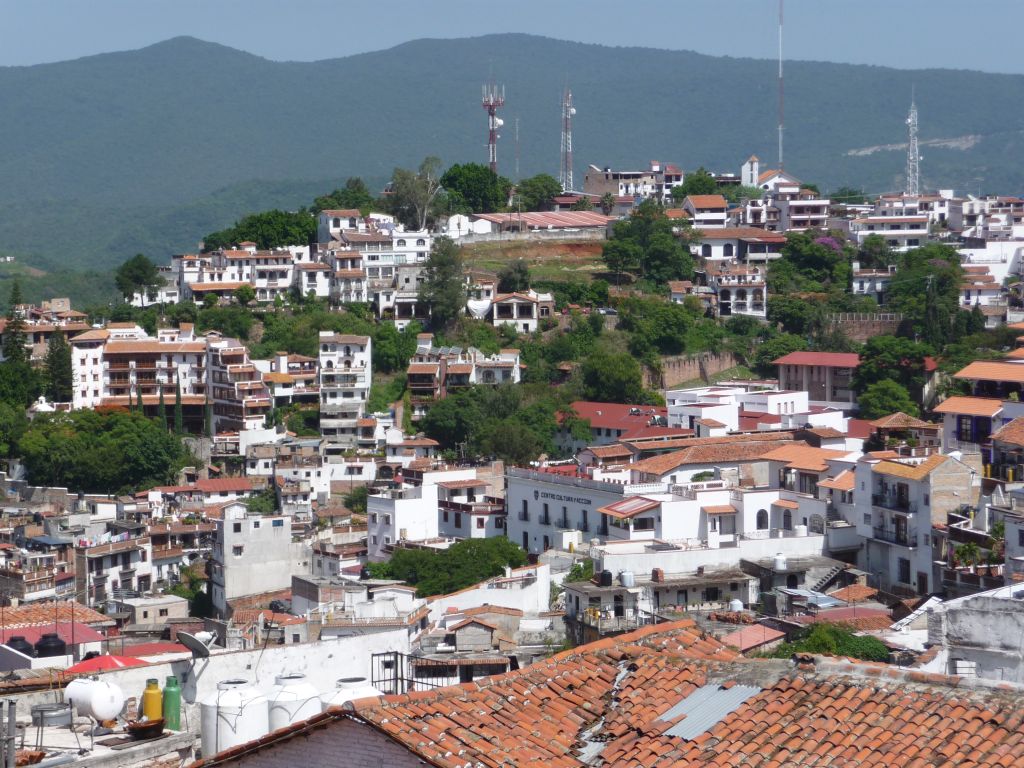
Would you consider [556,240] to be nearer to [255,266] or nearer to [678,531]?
[255,266]

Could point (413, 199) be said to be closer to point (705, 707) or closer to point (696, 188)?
point (696, 188)

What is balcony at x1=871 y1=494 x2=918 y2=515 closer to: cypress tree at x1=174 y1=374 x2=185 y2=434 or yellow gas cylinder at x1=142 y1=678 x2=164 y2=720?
yellow gas cylinder at x1=142 y1=678 x2=164 y2=720

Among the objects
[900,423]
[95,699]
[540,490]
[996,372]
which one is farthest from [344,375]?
[95,699]

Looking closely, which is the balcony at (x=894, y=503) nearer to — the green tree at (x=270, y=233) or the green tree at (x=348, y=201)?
the green tree at (x=270, y=233)

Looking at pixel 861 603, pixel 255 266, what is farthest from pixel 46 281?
pixel 861 603

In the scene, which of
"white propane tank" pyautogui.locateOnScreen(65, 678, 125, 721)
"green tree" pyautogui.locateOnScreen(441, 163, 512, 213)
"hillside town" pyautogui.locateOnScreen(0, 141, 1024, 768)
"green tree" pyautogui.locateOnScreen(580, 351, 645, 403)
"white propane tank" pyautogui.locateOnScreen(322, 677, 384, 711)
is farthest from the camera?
"green tree" pyautogui.locateOnScreen(441, 163, 512, 213)

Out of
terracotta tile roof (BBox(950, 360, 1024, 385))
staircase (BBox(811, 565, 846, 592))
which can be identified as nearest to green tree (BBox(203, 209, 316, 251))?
terracotta tile roof (BBox(950, 360, 1024, 385))
